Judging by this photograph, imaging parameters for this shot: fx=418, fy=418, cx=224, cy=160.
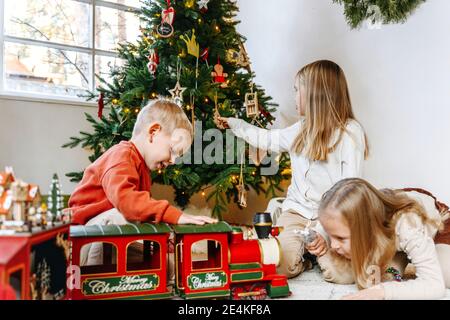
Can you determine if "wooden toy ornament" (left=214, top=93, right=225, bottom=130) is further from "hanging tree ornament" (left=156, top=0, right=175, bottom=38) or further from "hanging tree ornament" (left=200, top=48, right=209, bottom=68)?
"hanging tree ornament" (left=156, top=0, right=175, bottom=38)

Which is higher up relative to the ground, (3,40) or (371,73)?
(3,40)

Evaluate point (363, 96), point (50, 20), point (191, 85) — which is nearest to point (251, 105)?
point (191, 85)

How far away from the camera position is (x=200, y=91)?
188 centimetres

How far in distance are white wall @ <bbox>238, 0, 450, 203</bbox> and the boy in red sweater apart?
1129 millimetres

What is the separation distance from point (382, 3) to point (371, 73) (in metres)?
0.33

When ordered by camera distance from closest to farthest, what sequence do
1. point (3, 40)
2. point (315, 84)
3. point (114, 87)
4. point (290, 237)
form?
point (290, 237) < point (315, 84) < point (114, 87) < point (3, 40)

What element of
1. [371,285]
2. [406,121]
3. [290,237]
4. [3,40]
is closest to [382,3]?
[406,121]

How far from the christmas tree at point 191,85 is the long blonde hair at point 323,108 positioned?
0.38 m

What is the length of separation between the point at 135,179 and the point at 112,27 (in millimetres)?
1941

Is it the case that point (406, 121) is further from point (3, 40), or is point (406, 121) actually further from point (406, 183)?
point (3, 40)

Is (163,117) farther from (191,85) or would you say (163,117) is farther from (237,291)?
(191,85)

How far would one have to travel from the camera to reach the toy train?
2.94 ft

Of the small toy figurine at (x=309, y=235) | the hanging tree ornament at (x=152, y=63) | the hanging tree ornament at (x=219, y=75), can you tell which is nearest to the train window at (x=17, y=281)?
the small toy figurine at (x=309, y=235)

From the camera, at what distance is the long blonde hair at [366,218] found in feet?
3.52
